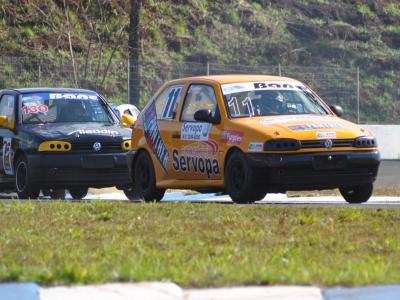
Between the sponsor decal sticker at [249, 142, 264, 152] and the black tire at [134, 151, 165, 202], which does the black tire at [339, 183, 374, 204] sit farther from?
the black tire at [134, 151, 165, 202]

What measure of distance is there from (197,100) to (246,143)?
1.64 meters

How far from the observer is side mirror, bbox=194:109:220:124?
46.1 feet

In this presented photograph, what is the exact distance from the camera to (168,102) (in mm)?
15188

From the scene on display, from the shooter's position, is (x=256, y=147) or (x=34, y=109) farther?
(x=34, y=109)

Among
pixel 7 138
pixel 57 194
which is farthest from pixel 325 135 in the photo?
pixel 57 194

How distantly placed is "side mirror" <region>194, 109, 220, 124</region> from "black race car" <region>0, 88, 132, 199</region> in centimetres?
233

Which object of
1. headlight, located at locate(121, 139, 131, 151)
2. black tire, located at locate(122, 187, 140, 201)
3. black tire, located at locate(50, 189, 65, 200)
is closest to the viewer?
headlight, located at locate(121, 139, 131, 151)

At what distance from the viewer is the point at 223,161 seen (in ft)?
44.9

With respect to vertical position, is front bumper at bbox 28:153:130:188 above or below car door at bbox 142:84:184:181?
below

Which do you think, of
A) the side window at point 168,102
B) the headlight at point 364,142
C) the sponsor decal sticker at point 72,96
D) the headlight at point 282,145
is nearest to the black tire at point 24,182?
the sponsor decal sticker at point 72,96

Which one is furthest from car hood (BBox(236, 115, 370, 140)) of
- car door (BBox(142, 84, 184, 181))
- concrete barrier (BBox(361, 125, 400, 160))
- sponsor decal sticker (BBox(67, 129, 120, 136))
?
concrete barrier (BBox(361, 125, 400, 160))

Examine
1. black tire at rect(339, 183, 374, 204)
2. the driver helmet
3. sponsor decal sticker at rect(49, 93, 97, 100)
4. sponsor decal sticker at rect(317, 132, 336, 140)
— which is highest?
the driver helmet

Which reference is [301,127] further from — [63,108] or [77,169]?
[63,108]

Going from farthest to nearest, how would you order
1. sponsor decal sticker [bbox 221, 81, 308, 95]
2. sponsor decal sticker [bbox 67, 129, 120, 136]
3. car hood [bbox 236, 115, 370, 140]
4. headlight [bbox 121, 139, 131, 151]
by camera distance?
1. headlight [bbox 121, 139, 131, 151]
2. sponsor decal sticker [bbox 67, 129, 120, 136]
3. sponsor decal sticker [bbox 221, 81, 308, 95]
4. car hood [bbox 236, 115, 370, 140]
